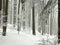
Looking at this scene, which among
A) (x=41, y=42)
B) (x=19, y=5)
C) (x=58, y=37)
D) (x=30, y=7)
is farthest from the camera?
(x=19, y=5)

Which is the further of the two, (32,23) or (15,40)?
(32,23)

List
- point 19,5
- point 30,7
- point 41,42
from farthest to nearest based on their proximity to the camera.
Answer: point 19,5
point 30,7
point 41,42

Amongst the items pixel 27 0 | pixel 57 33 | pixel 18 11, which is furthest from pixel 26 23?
pixel 57 33

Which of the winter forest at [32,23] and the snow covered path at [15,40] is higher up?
the winter forest at [32,23]

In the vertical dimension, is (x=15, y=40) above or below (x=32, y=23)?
below

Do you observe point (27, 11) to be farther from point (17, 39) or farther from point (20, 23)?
point (17, 39)

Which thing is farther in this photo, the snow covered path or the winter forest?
the snow covered path

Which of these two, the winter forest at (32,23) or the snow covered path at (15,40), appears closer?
the winter forest at (32,23)

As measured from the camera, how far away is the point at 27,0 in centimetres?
308

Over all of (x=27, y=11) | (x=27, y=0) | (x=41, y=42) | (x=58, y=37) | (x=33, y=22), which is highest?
(x=27, y=0)

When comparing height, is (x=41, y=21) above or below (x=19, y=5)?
below

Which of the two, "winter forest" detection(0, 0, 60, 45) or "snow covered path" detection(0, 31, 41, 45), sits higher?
"winter forest" detection(0, 0, 60, 45)

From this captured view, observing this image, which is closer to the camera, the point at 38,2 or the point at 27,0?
the point at 38,2

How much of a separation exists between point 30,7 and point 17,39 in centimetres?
91
